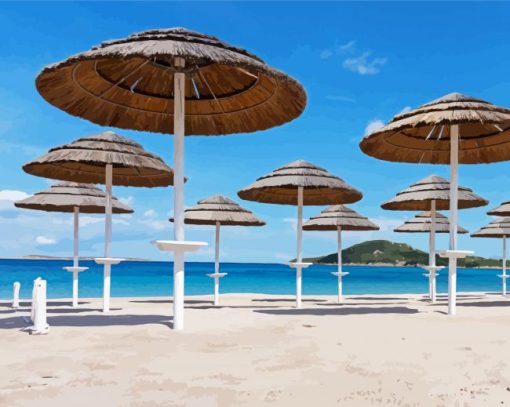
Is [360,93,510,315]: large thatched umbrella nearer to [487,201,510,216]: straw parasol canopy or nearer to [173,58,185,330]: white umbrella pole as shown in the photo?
[173,58,185,330]: white umbrella pole

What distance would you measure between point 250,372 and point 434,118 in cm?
551

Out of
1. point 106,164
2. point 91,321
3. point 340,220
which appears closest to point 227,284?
point 340,220

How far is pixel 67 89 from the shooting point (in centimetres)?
723

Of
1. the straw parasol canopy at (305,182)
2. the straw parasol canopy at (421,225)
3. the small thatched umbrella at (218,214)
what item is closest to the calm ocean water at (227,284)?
the straw parasol canopy at (421,225)

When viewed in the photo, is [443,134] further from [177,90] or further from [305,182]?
[177,90]

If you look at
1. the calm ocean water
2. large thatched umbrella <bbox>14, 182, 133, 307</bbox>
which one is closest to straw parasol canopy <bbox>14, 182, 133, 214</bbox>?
large thatched umbrella <bbox>14, 182, 133, 307</bbox>

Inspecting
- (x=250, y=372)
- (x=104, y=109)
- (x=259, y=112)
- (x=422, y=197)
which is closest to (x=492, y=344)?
(x=250, y=372)

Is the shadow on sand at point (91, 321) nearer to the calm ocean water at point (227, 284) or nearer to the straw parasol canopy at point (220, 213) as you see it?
the straw parasol canopy at point (220, 213)

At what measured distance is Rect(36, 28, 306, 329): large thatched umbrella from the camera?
5926mm

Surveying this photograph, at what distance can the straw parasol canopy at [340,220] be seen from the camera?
14.6 metres

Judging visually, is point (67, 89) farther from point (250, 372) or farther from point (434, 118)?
point (434, 118)

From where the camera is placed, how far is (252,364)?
489 centimetres

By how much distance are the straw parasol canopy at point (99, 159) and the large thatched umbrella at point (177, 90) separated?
65cm

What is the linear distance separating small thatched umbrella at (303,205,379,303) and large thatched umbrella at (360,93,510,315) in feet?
11.9
